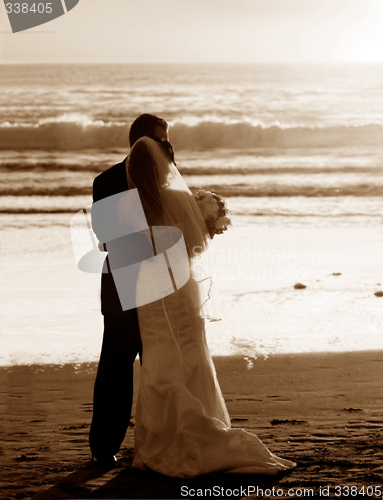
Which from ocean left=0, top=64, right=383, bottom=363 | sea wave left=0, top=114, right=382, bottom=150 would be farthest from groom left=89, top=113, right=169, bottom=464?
sea wave left=0, top=114, right=382, bottom=150

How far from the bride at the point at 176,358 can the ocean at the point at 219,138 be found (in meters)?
6.39

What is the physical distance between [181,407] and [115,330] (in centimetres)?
53

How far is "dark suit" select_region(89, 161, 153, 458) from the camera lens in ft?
10.2

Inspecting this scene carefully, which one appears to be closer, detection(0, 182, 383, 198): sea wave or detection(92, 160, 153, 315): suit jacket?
detection(92, 160, 153, 315): suit jacket

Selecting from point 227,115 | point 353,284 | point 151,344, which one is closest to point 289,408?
point 151,344

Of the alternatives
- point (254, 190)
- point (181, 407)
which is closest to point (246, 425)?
point (181, 407)

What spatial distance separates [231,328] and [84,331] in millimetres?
1290

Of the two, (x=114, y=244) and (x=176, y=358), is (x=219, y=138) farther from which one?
(x=176, y=358)

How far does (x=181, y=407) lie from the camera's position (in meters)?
2.88

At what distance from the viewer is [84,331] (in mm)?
5586

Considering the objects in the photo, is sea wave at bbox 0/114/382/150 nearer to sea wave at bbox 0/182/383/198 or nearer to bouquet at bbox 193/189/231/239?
sea wave at bbox 0/182/383/198

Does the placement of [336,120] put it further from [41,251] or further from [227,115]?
[41,251]

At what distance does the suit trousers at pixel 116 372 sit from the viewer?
10.3 ft

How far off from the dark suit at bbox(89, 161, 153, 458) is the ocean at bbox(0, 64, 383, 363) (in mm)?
6407
